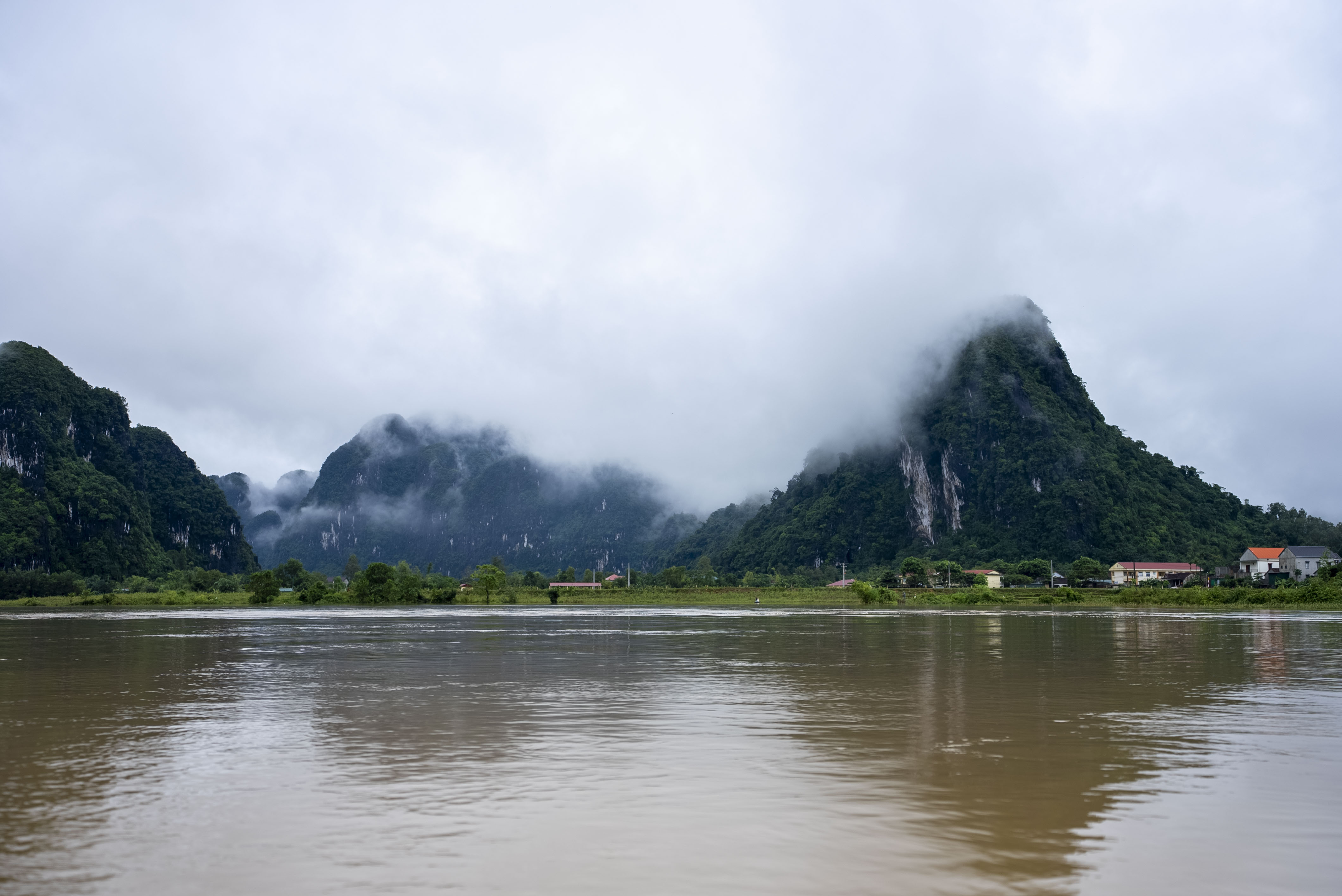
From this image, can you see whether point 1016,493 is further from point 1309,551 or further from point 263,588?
point 263,588

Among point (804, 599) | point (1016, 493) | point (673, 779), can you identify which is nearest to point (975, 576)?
point (804, 599)

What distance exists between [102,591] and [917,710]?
→ 4353 inches

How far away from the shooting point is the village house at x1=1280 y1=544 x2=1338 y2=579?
110 m

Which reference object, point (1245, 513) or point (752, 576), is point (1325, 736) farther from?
point (1245, 513)

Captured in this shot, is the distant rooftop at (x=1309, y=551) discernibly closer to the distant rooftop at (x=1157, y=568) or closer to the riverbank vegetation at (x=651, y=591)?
the distant rooftop at (x=1157, y=568)

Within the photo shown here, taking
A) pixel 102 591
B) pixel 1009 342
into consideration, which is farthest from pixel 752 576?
pixel 102 591

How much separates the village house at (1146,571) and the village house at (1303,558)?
947 cm

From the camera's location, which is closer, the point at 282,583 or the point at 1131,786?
the point at 1131,786

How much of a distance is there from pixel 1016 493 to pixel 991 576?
34156mm

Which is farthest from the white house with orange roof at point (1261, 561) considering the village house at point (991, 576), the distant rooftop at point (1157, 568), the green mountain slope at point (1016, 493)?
the village house at point (991, 576)

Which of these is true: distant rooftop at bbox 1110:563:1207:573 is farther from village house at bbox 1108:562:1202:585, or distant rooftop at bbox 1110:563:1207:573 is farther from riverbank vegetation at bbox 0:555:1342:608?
riverbank vegetation at bbox 0:555:1342:608

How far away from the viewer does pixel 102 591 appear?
100938mm

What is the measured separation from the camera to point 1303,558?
365ft

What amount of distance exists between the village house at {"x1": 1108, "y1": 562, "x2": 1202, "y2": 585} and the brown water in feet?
356
